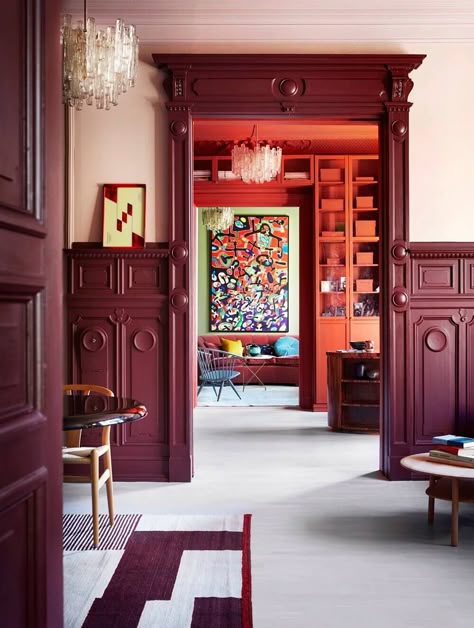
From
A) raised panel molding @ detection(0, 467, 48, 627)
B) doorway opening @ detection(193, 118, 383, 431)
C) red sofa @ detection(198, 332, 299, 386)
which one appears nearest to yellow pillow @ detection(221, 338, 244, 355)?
red sofa @ detection(198, 332, 299, 386)

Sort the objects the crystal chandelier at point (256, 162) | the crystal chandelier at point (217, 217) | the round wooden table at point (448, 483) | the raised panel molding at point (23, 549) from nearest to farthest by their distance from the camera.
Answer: the raised panel molding at point (23, 549)
the round wooden table at point (448, 483)
the crystal chandelier at point (256, 162)
the crystal chandelier at point (217, 217)

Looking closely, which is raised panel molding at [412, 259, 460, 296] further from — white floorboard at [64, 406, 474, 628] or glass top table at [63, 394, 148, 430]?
glass top table at [63, 394, 148, 430]

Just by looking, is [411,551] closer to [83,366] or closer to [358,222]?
[83,366]

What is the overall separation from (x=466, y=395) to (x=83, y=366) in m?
3.04

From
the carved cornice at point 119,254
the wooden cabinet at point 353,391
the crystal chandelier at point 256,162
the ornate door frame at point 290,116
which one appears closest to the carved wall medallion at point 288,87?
the ornate door frame at point 290,116

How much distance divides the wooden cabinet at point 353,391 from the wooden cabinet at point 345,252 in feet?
4.46

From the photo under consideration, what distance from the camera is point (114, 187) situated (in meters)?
5.23

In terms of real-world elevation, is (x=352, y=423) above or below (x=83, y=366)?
below

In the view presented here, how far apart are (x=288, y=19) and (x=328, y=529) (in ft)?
12.4

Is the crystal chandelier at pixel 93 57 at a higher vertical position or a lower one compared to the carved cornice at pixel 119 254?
higher

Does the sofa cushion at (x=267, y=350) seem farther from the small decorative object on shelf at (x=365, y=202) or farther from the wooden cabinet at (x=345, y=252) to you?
the small decorative object on shelf at (x=365, y=202)

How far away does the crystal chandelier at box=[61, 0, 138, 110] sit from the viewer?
12.0 feet

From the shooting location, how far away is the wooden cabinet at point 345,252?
9.09m

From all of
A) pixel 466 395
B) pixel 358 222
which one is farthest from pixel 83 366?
pixel 358 222
